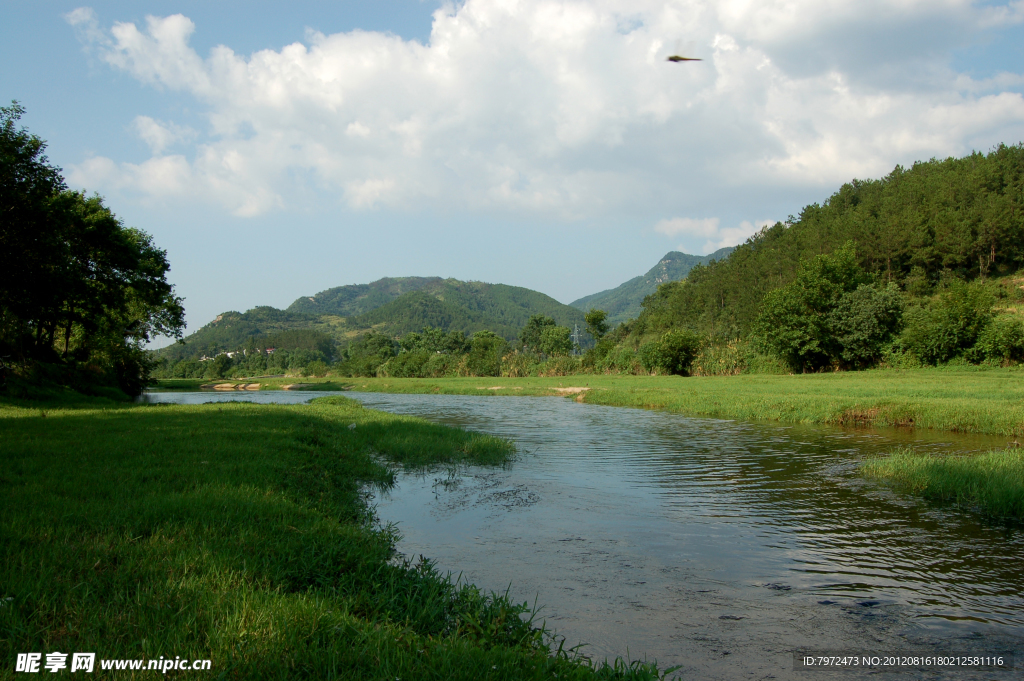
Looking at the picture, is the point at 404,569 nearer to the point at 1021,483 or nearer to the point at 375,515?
the point at 375,515

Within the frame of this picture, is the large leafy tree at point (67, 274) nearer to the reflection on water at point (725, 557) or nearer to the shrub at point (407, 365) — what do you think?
the reflection on water at point (725, 557)

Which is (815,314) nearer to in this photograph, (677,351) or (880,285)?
(880,285)

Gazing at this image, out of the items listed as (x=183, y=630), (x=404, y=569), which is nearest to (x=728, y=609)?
(x=404, y=569)

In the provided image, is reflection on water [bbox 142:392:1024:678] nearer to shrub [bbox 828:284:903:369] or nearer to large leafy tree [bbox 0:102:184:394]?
large leafy tree [bbox 0:102:184:394]

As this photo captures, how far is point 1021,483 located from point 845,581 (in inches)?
255

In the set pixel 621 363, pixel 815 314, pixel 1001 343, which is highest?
pixel 815 314

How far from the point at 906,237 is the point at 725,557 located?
258 ft

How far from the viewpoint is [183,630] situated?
14.5ft

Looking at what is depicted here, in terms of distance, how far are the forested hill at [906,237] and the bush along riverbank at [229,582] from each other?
73776 mm

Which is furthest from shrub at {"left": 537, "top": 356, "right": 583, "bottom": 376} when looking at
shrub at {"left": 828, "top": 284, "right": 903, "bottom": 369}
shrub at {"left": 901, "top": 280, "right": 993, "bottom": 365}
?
shrub at {"left": 901, "top": 280, "right": 993, "bottom": 365}

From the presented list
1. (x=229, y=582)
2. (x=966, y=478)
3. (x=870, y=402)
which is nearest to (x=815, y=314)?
(x=870, y=402)

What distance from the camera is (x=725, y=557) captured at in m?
8.95

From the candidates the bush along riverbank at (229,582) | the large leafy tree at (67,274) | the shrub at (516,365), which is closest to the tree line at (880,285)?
the shrub at (516,365)

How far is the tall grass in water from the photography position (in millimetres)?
11023
